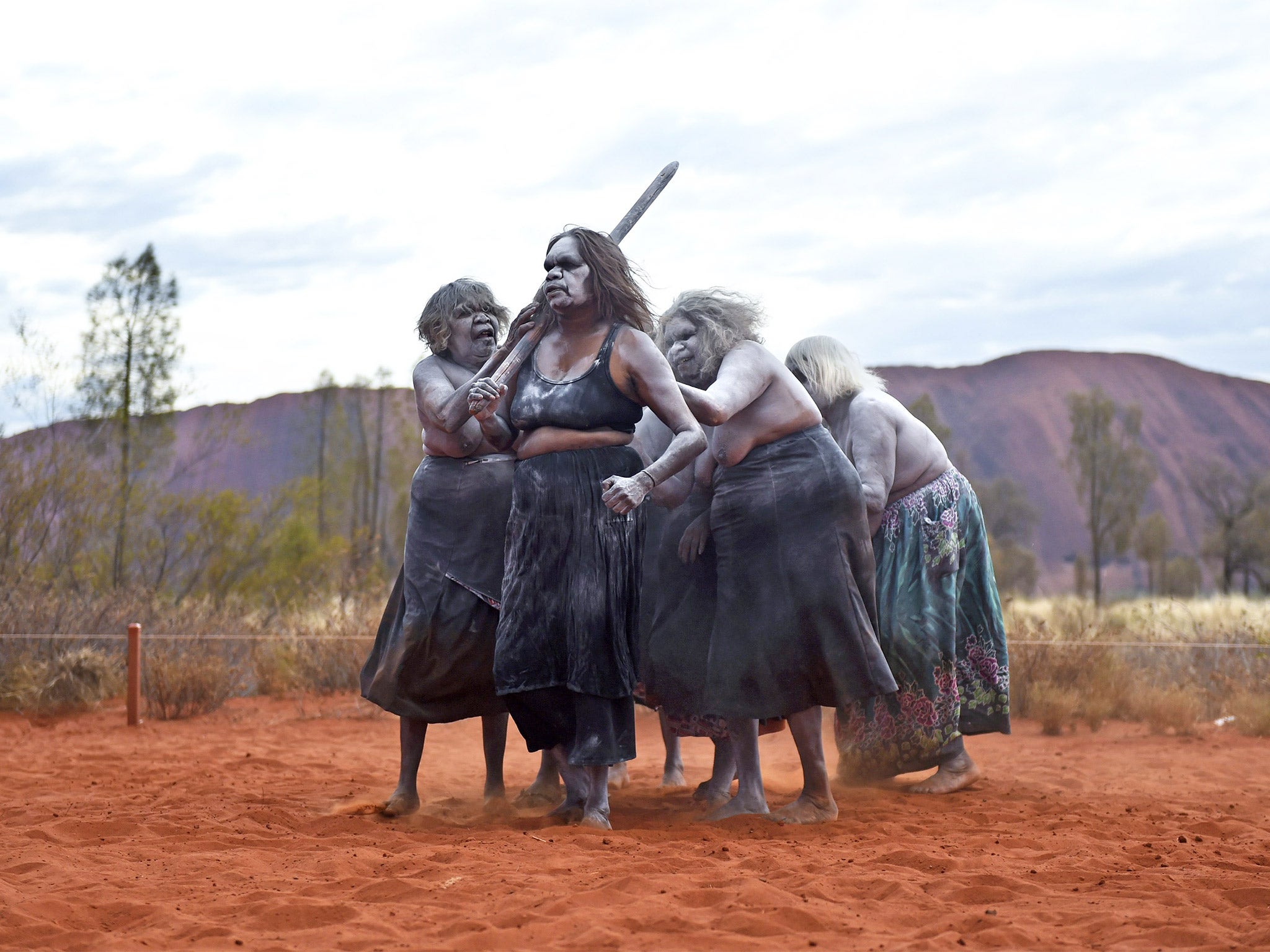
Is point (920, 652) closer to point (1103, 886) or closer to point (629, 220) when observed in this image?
point (1103, 886)

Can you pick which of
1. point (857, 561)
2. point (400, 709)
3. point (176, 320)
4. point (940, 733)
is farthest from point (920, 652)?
point (176, 320)

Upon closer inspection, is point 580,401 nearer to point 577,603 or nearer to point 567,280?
point 567,280

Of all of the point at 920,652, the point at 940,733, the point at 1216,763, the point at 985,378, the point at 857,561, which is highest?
the point at 985,378

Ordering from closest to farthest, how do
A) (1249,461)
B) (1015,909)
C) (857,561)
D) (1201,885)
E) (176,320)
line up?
(1015,909) → (1201,885) → (857,561) → (176,320) → (1249,461)

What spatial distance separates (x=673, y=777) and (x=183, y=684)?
493 centimetres

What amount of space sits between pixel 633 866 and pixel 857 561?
1510mm

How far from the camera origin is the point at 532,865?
3.79 m

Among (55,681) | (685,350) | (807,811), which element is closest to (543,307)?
(685,350)

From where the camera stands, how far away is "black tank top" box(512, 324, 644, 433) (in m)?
4.53

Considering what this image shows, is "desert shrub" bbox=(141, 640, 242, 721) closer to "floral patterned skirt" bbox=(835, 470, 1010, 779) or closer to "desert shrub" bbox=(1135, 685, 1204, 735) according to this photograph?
"floral patterned skirt" bbox=(835, 470, 1010, 779)

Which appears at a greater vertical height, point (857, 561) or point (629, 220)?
point (629, 220)

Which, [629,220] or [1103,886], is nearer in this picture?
[1103,886]

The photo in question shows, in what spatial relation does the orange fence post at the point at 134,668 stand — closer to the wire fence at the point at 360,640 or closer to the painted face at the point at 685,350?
the wire fence at the point at 360,640

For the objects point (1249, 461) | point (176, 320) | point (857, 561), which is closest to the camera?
point (857, 561)
